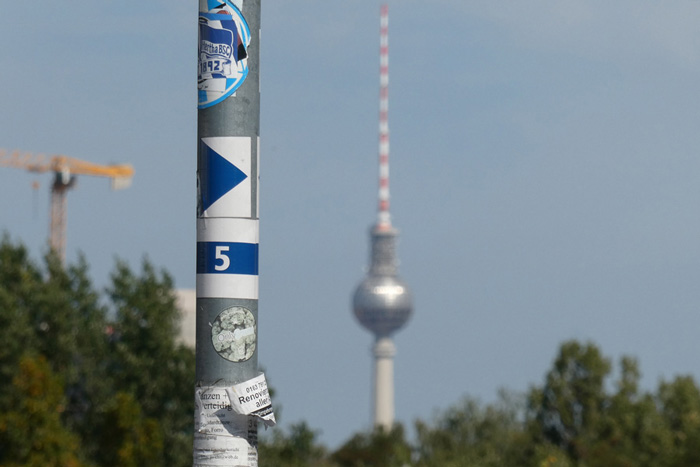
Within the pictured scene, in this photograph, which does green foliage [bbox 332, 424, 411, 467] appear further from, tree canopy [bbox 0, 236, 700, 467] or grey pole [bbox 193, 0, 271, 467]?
grey pole [bbox 193, 0, 271, 467]

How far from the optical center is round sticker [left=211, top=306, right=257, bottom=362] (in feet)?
66.2

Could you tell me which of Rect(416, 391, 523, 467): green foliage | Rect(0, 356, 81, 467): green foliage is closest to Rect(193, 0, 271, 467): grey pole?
Rect(0, 356, 81, 467): green foliage

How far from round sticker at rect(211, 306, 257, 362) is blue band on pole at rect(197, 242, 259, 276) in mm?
568

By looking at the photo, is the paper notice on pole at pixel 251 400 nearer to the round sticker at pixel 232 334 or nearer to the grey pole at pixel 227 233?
the grey pole at pixel 227 233

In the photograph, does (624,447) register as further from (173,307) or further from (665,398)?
(173,307)

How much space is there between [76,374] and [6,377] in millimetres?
4674

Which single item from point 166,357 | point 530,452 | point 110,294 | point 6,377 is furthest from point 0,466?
point 530,452

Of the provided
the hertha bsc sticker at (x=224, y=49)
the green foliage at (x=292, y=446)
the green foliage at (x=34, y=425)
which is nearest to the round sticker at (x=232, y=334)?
the hertha bsc sticker at (x=224, y=49)

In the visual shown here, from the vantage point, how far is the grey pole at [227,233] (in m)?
20.1

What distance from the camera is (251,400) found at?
66.0ft

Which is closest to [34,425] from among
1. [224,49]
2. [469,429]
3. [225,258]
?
[225,258]

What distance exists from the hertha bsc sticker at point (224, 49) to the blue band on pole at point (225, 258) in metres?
2.09

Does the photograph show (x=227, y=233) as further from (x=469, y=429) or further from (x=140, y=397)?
(x=469, y=429)

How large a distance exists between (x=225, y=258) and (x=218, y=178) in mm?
1170
